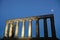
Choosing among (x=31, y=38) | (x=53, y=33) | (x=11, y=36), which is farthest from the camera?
(x=11, y=36)

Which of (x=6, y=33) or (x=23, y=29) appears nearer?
(x=23, y=29)

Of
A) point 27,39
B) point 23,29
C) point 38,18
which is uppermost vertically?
point 38,18

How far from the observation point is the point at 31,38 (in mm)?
3646

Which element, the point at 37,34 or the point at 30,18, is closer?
the point at 37,34

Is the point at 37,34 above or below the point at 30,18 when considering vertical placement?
below

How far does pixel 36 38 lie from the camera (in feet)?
11.8

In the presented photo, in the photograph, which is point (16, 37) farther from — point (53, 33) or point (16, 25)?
point (53, 33)

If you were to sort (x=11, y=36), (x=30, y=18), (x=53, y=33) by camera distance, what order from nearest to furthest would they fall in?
1. (x=53, y=33)
2. (x=30, y=18)
3. (x=11, y=36)

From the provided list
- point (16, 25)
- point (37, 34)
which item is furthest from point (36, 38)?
point (16, 25)

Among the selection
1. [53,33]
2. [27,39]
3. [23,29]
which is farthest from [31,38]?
[53,33]

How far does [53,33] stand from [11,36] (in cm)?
160

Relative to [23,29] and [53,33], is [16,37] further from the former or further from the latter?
[53,33]

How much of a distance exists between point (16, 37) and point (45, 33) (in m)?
1.09

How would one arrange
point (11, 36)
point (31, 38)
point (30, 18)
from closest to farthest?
point (31, 38) < point (30, 18) < point (11, 36)
